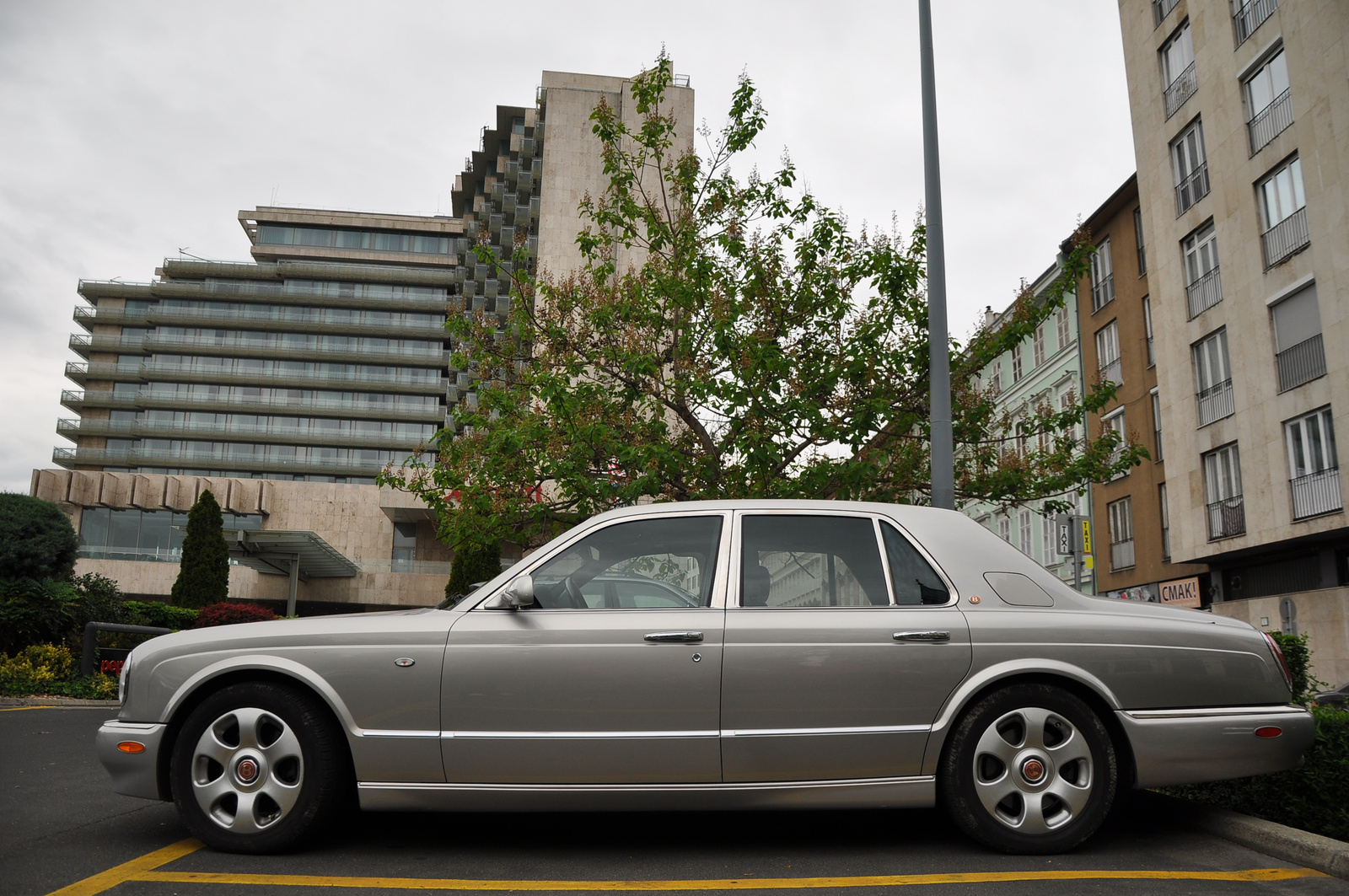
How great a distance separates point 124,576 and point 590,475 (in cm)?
4819

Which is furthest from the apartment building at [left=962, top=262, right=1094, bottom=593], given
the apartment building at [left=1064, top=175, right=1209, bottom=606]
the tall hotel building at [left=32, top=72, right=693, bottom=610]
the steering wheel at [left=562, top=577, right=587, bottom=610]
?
the tall hotel building at [left=32, top=72, right=693, bottom=610]

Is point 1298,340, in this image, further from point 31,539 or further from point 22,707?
point 31,539

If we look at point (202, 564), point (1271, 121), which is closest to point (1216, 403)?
point (1271, 121)

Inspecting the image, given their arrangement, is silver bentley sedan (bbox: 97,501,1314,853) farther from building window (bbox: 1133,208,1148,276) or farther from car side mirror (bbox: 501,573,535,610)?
building window (bbox: 1133,208,1148,276)

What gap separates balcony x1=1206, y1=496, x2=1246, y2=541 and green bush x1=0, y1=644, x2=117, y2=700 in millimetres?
23792

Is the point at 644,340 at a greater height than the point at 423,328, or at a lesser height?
lesser

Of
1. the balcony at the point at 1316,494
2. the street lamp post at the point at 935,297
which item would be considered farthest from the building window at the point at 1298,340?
the street lamp post at the point at 935,297

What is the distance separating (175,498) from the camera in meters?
51.8

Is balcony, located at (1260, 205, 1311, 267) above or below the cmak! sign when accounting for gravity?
above

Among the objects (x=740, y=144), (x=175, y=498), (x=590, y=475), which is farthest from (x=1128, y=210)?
(x=175, y=498)

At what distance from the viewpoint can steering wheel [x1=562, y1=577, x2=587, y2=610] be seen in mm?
4676

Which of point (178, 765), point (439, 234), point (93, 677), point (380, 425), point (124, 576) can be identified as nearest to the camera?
point (178, 765)

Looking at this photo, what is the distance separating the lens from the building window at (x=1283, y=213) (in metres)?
21.9

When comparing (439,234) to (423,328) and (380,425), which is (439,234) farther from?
(380,425)
